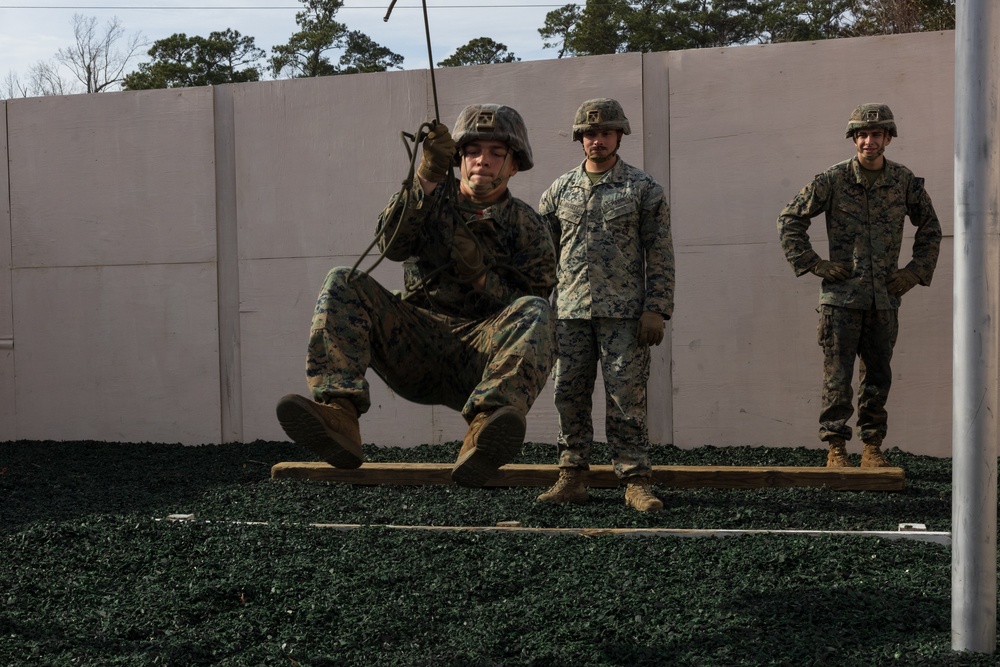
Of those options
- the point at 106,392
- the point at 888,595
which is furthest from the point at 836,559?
the point at 106,392

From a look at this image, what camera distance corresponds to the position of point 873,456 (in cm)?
631

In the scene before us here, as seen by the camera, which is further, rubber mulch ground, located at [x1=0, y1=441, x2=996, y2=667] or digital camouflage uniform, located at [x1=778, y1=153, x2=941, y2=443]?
digital camouflage uniform, located at [x1=778, y1=153, x2=941, y2=443]

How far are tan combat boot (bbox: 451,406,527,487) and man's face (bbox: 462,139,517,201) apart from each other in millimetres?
935

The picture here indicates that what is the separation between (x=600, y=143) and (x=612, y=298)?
2.63ft

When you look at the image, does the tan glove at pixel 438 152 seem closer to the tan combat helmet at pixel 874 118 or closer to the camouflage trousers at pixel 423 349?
the camouflage trousers at pixel 423 349

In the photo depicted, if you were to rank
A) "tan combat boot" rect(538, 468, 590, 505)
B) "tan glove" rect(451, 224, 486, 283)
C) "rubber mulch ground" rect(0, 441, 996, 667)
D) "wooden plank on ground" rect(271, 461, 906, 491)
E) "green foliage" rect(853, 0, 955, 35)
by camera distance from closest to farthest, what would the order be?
"rubber mulch ground" rect(0, 441, 996, 667) < "tan glove" rect(451, 224, 486, 283) < "tan combat boot" rect(538, 468, 590, 505) < "wooden plank on ground" rect(271, 461, 906, 491) < "green foliage" rect(853, 0, 955, 35)

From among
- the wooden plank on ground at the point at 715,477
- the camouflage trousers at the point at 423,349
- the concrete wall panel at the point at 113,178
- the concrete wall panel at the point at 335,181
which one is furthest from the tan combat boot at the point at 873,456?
the concrete wall panel at the point at 113,178

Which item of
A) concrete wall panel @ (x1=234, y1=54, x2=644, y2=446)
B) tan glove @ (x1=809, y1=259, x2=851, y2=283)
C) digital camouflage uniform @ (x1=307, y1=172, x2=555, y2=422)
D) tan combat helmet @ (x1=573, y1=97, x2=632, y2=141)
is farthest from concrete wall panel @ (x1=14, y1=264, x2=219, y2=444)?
digital camouflage uniform @ (x1=307, y1=172, x2=555, y2=422)

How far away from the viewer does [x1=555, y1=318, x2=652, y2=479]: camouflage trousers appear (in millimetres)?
5434

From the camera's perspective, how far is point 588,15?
1073 inches

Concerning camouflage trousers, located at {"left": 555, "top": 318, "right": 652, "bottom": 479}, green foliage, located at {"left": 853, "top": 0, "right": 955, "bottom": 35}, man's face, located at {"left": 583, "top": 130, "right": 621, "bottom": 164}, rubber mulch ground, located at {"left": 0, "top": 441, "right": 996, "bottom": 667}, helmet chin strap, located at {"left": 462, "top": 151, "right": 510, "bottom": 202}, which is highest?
green foliage, located at {"left": 853, "top": 0, "right": 955, "bottom": 35}

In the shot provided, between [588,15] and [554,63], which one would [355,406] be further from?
[588,15]

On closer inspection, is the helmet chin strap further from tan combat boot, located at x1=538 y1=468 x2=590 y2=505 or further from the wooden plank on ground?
the wooden plank on ground

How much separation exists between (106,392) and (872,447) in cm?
576
